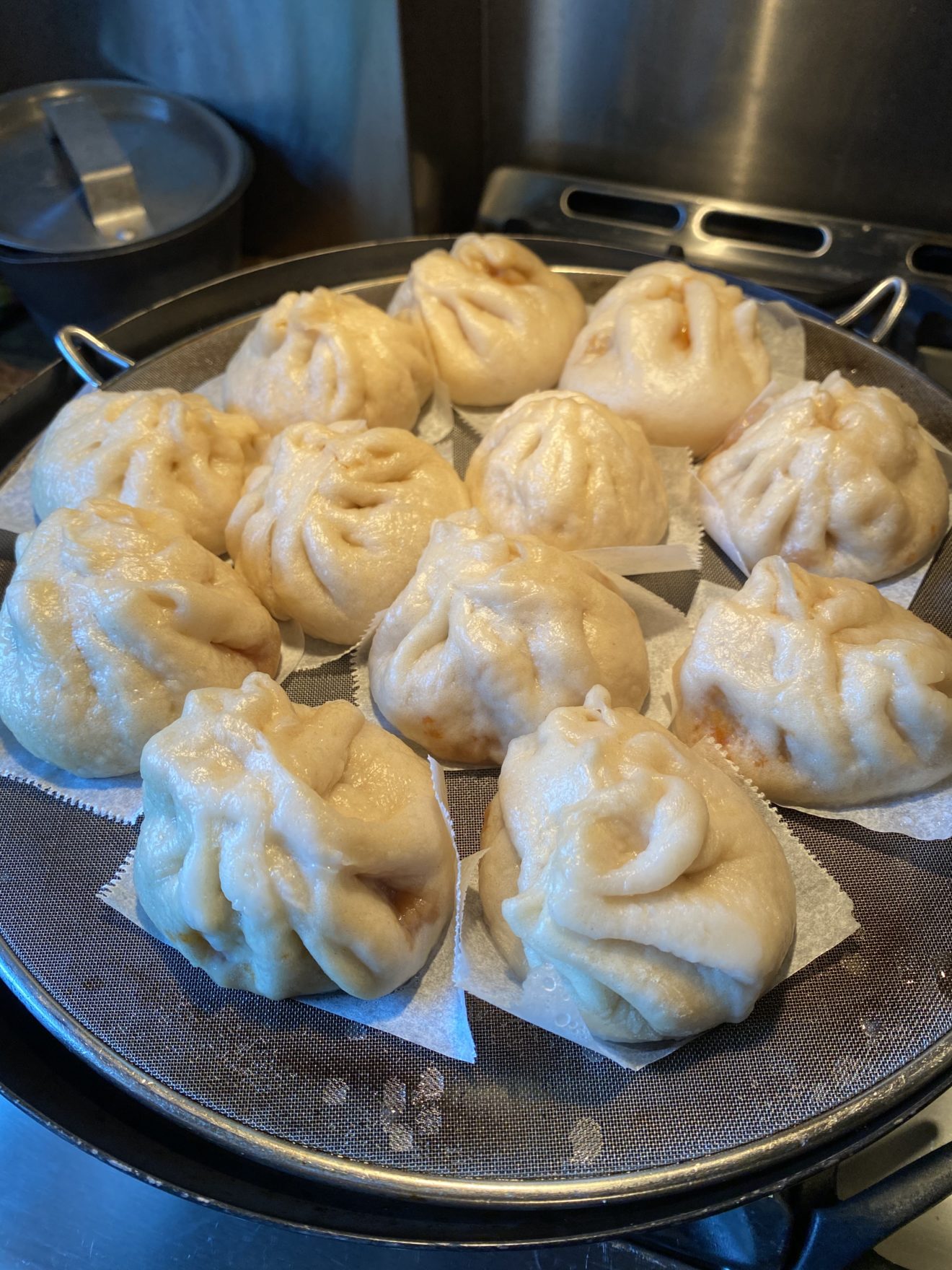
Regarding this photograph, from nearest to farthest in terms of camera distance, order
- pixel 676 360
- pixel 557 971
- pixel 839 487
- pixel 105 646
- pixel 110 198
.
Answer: pixel 557 971, pixel 105 646, pixel 839 487, pixel 676 360, pixel 110 198

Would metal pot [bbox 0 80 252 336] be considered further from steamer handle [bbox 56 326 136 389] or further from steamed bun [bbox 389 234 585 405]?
steamed bun [bbox 389 234 585 405]

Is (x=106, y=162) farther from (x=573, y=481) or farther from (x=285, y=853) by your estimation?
(x=285, y=853)

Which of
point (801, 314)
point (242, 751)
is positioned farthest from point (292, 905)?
point (801, 314)

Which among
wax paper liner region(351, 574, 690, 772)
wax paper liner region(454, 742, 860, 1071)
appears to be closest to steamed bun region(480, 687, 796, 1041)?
wax paper liner region(454, 742, 860, 1071)

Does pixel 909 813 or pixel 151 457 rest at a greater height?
pixel 151 457

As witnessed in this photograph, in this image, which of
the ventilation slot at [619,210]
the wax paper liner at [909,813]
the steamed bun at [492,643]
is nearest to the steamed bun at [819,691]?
the wax paper liner at [909,813]

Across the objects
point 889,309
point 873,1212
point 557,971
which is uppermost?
point 889,309

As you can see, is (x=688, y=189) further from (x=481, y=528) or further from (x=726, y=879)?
(x=726, y=879)

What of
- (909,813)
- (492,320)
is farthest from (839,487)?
(492,320)

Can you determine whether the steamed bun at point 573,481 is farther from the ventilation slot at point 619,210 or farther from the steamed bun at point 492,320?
the ventilation slot at point 619,210
